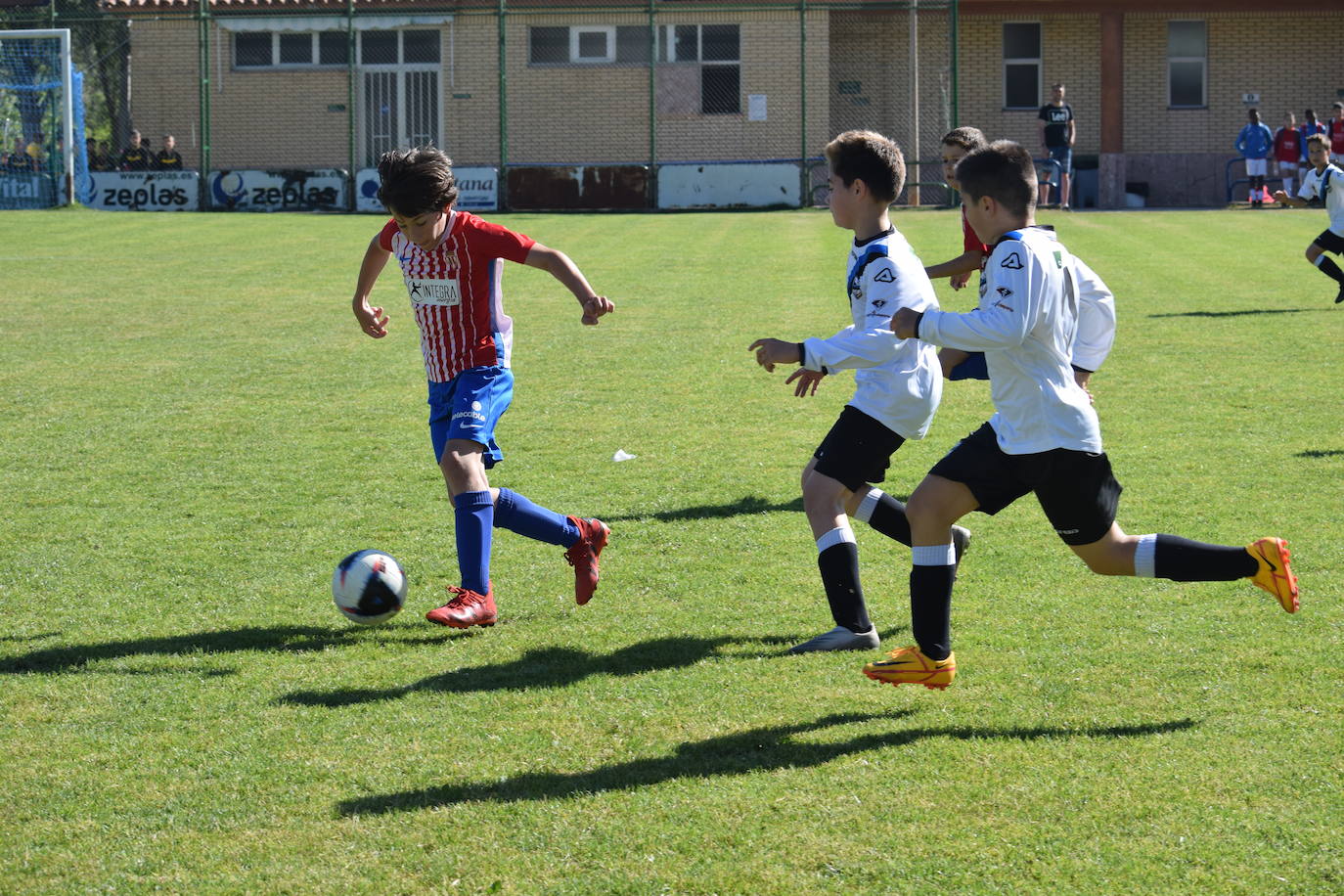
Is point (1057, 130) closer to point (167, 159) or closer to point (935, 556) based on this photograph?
point (167, 159)

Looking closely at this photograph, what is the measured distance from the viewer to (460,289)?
5496mm

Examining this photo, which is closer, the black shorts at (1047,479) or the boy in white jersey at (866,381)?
the black shorts at (1047,479)

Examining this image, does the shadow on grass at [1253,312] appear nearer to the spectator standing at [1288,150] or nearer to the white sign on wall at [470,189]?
the white sign on wall at [470,189]

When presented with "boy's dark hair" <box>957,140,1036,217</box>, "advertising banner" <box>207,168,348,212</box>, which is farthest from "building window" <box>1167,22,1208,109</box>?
"boy's dark hair" <box>957,140,1036,217</box>

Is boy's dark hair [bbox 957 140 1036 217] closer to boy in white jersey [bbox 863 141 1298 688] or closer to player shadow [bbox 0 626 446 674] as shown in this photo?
boy in white jersey [bbox 863 141 1298 688]

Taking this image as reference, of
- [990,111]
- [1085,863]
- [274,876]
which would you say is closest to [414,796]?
[274,876]

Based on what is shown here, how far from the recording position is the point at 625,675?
473 cm

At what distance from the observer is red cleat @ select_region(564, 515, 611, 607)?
18.0 feet

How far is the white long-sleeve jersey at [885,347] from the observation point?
15.4ft

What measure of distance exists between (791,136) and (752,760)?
1069 inches

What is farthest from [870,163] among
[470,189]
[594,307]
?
[470,189]

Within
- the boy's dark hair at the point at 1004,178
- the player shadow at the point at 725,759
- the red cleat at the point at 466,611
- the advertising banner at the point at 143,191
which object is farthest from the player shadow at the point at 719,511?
the advertising banner at the point at 143,191

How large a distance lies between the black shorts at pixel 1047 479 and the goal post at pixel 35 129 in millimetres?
25265

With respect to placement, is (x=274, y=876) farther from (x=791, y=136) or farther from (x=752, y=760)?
(x=791, y=136)
